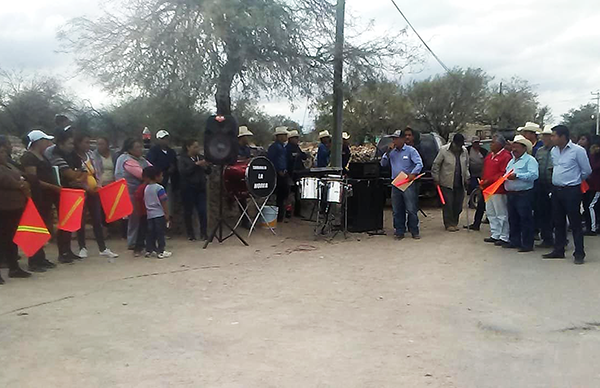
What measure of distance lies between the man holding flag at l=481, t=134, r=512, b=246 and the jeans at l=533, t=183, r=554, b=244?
1.65 ft

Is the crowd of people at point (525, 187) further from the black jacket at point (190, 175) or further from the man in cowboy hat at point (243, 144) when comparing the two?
the black jacket at point (190, 175)

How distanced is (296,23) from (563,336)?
888cm

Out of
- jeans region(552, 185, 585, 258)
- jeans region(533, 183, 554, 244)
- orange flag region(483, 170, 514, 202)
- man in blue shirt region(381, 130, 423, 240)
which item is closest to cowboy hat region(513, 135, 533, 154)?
orange flag region(483, 170, 514, 202)

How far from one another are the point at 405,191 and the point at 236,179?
306 centimetres

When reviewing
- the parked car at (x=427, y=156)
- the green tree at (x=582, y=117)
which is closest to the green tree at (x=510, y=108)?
the green tree at (x=582, y=117)

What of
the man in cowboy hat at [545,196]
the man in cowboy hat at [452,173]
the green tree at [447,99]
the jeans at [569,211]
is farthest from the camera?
the green tree at [447,99]

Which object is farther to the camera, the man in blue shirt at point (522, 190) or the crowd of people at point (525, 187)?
the man in blue shirt at point (522, 190)

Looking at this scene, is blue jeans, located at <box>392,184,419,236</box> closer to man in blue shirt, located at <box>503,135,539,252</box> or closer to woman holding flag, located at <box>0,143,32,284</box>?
man in blue shirt, located at <box>503,135,539,252</box>

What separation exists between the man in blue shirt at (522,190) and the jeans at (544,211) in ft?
1.10

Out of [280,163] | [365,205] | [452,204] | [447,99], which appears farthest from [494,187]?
[447,99]

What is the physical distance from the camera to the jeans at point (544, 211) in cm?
990

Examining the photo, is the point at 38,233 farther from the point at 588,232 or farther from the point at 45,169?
the point at 588,232

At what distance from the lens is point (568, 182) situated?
868 cm

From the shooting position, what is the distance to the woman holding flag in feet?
25.2
